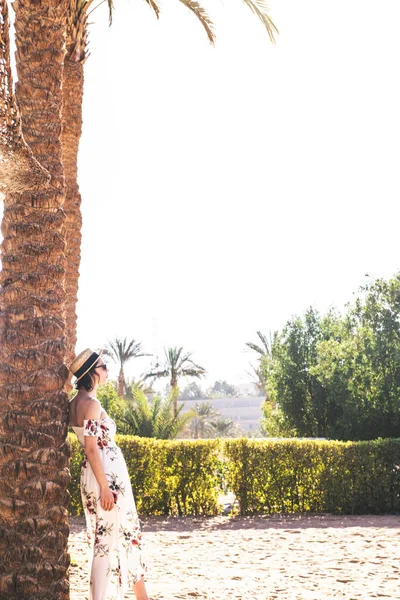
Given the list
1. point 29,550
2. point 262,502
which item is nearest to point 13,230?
point 29,550

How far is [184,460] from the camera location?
12.1 meters

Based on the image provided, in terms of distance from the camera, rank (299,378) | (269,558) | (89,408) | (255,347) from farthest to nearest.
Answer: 1. (255,347)
2. (299,378)
3. (269,558)
4. (89,408)

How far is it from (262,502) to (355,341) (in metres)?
9.42

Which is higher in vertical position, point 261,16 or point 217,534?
point 261,16

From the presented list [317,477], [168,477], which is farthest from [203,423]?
[317,477]

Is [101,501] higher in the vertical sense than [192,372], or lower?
lower

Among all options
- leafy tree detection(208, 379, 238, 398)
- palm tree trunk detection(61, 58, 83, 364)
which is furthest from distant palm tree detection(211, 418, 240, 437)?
leafy tree detection(208, 379, 238, 398)

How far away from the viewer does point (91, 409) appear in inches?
193

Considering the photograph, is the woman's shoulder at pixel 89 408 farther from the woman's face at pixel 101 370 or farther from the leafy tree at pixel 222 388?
the leafy tree at pixel 222 388

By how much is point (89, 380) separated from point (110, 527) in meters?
1.05

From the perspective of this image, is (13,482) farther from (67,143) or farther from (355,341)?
(355,341)

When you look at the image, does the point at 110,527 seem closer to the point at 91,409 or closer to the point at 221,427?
the point at 91,409

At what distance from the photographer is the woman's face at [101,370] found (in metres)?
5.07

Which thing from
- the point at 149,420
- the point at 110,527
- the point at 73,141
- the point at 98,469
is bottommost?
the point at 110,527
